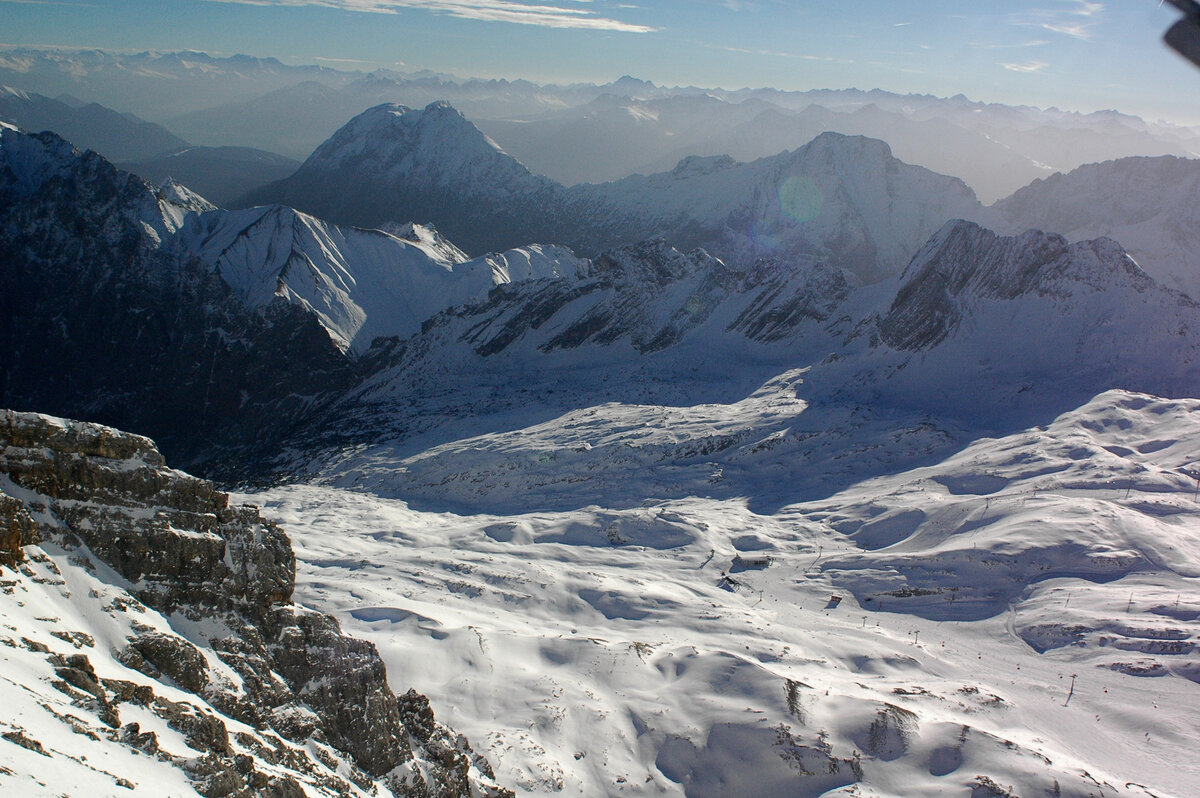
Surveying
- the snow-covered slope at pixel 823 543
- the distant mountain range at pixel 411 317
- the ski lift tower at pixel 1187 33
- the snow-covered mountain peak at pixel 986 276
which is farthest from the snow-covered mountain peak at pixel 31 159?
the ski lift tower at pixel 1187 33

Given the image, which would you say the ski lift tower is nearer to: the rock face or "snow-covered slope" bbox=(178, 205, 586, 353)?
the rock face

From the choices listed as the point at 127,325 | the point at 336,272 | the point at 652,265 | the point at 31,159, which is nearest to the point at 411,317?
the point at 336,272

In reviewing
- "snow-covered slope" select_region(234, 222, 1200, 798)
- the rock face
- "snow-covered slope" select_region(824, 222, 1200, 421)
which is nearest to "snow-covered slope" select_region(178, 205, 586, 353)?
the rock face

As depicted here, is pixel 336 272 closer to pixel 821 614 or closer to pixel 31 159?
pixel 31 159

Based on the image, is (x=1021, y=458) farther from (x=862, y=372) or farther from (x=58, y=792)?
(x=58, y=792)

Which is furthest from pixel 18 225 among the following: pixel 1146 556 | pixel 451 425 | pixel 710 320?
pixel 1146 556
